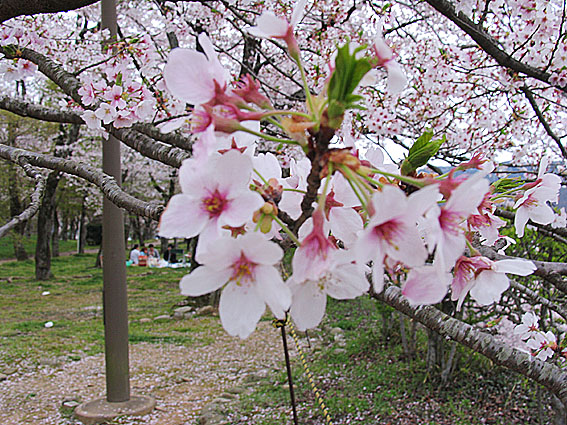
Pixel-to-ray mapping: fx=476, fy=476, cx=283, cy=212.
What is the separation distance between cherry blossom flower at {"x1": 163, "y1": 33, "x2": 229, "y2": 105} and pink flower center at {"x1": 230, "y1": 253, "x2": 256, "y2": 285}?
7.4 inches

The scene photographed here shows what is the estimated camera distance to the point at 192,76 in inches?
21.2

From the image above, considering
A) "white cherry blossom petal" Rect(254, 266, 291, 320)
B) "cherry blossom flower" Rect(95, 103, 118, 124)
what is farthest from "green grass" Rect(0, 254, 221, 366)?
"white cherry blossom petal" Rect(254, 266, 291, 320)

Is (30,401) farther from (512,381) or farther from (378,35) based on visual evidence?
(378,35)

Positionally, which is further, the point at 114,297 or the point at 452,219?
the point at 114,297

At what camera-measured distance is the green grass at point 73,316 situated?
6391mm

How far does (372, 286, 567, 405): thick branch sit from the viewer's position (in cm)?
101

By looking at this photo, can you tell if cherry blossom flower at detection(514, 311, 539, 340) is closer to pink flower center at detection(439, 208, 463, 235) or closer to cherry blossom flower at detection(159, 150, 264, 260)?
pink flower center at detection(439, 208, 463, 235)

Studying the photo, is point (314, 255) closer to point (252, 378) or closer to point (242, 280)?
point (242, 280)

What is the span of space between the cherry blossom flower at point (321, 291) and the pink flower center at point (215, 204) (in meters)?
0.12

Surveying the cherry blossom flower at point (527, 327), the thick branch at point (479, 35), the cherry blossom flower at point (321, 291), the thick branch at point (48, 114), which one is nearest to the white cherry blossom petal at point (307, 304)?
the cherry blossom flower at point (321, 291)

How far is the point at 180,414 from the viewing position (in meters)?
4.37

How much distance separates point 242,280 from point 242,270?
15 millimetres

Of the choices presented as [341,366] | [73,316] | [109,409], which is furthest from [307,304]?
[73,316]

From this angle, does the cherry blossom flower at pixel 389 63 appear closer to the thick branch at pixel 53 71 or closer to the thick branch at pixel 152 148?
the thick branch at pixel 152 148
